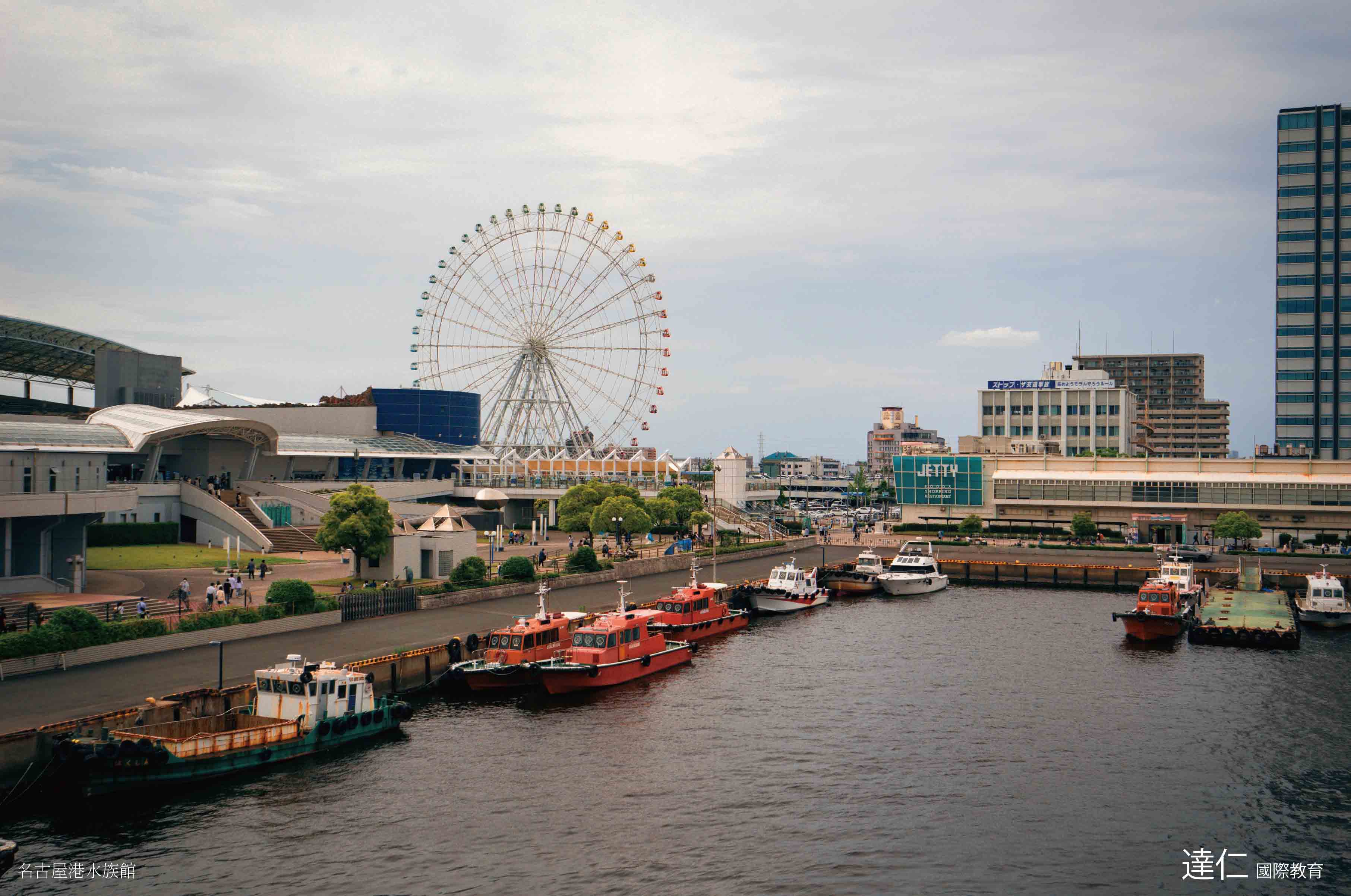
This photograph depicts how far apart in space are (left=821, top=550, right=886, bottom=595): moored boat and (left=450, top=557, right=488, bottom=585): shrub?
33445mm

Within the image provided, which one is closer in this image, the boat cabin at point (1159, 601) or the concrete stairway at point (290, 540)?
the boat cabin at point (1159, 601)

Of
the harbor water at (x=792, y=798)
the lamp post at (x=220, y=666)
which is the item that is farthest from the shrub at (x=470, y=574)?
the lamp post at (x=220, y=666)

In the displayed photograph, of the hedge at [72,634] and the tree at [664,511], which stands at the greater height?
the tree at [664,511]

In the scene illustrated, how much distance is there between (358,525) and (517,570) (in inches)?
436

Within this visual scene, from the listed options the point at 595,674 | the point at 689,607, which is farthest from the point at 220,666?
the point at 689,607

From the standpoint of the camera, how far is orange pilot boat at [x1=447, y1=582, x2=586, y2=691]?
158ft

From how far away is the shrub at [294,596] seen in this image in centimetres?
5231

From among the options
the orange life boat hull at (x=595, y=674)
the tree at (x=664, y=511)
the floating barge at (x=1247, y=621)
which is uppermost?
the tree at (x=664, y=511)

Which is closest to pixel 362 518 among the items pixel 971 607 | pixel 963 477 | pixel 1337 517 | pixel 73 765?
pixel 73 765

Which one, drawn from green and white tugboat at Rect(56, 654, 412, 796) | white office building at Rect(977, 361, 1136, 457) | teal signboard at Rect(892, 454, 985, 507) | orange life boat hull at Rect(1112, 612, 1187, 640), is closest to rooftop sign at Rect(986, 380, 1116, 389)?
white office building at Rect(977, 361, 1136, 457)

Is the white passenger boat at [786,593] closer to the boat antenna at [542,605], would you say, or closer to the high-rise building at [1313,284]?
the boat antenna at [542,605]

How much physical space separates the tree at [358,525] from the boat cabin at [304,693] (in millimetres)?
24323

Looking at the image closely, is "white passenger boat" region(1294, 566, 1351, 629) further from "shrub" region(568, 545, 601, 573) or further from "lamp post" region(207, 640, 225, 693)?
"lamp post" region(207, 640, 225, 693)

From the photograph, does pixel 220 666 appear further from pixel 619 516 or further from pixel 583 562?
pixel 619 516
